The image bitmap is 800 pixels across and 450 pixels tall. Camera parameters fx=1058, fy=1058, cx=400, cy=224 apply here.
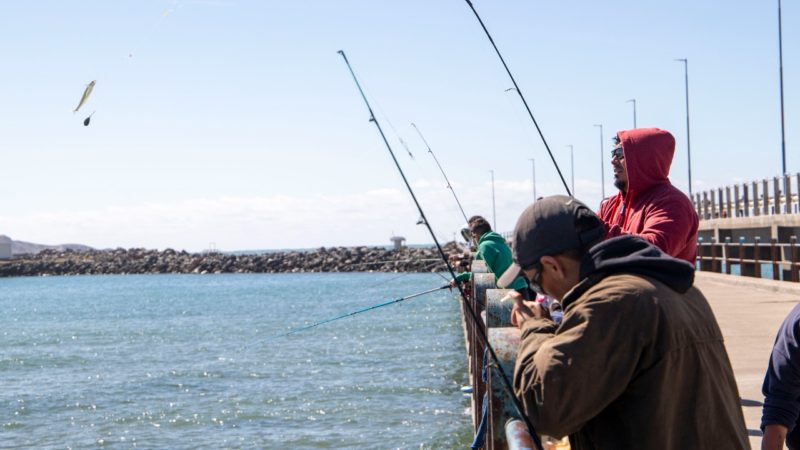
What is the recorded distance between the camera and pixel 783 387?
140 inches

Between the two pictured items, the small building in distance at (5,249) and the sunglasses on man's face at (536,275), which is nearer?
the sunglasses on man's face at (536,275)

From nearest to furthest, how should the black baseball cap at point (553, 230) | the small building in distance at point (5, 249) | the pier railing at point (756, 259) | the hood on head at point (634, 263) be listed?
the hood on head at point (634, 263) → the black baseball cap at point (553, 230) → the pier railing at point (756, 259) → the small building in distance at point (5, 249)

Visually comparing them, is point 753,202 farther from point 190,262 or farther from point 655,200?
point 190,262

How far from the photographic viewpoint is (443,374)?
19344 mm

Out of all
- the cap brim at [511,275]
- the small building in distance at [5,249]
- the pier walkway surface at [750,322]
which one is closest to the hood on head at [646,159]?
the cap brim at [511,275]

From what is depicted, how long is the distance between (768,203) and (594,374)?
28727mm

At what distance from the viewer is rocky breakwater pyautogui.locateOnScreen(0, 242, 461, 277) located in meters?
103

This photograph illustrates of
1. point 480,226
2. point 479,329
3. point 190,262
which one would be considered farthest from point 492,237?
point 190,262

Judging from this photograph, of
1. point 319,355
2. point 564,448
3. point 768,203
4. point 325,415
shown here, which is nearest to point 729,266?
point 768,203

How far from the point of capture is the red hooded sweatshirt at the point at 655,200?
169 inches

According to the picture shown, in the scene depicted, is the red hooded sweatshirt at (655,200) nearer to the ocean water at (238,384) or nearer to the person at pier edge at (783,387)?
the person at pier edge at (783,387)

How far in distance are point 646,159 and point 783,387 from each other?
1.28 meters

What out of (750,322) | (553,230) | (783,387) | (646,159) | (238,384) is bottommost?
(238,384)

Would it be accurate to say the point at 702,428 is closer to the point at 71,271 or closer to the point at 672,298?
the point at 672,298
